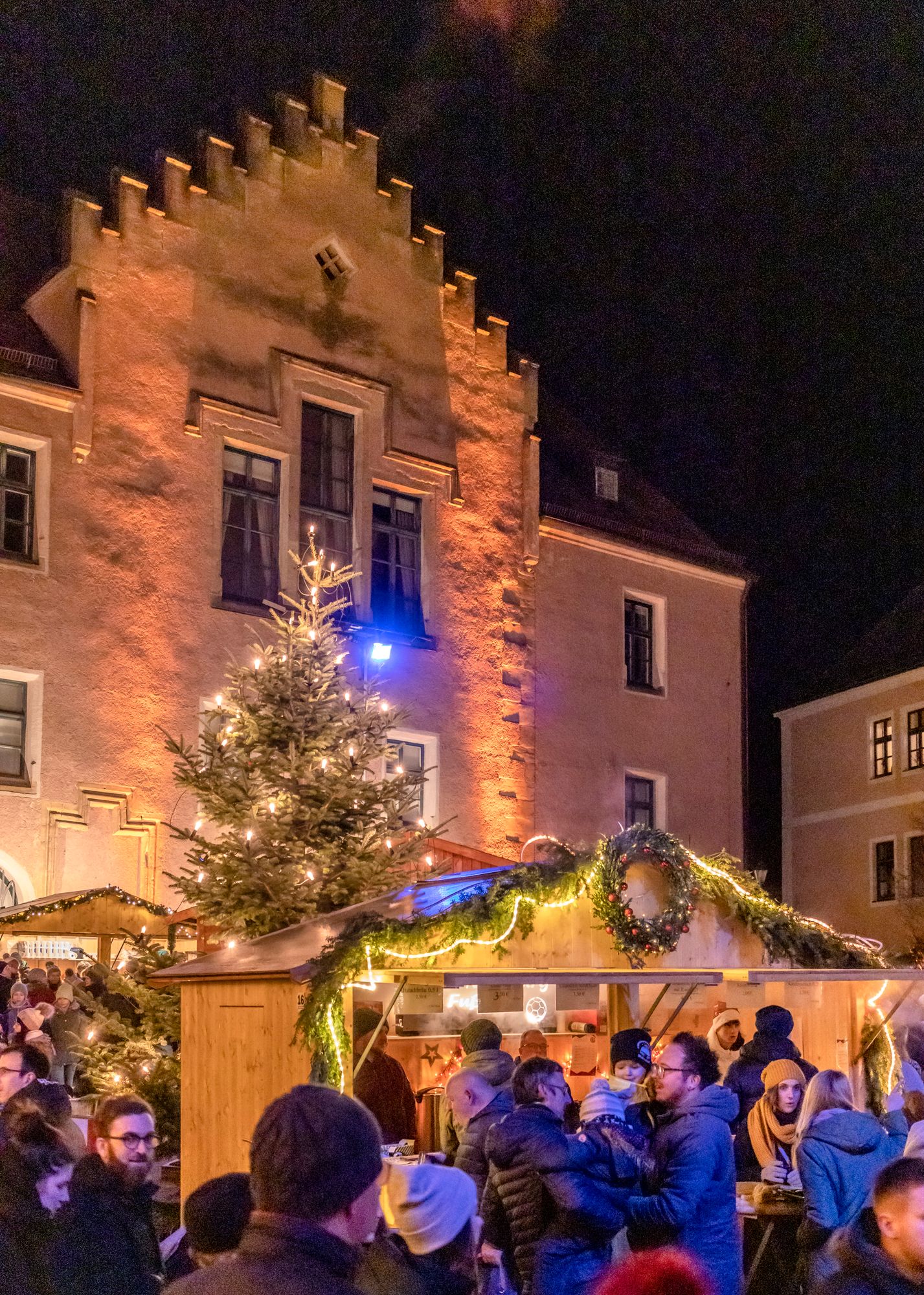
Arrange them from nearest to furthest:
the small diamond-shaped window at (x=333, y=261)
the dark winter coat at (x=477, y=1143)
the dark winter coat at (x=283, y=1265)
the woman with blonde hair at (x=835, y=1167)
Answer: the dark winter coat at (x=283, y=1265), the woman with blonde hair at (x=835, y=1167), the dark winter coat at (x=477, y=1143), the small diamond-shaped window at (x=333, y=261)

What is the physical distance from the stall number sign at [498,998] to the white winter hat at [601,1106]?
513 centimetres

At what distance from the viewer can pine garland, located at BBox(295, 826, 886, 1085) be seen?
9.34 metres

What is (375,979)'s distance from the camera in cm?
1000

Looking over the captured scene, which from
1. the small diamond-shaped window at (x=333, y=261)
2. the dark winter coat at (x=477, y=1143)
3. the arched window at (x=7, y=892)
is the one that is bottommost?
the dark winter coat at (x=477, y=1143)

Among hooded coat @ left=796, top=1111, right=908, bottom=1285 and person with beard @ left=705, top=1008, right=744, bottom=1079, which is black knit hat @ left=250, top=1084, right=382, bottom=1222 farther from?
person with beard @ left=705, top=1008, right=744, bottom=1079

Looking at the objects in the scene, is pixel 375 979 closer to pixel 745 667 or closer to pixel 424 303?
pixel 424 303

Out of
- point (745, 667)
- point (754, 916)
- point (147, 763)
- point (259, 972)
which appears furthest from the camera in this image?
point (745, 667)

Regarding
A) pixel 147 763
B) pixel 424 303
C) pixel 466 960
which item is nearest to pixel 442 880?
pixel 466 960

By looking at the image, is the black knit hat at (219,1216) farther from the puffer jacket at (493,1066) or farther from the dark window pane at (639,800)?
the dark window pane at (639,800)

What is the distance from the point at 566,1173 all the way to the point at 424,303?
720 inches

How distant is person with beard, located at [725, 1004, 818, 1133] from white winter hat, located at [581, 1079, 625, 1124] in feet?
11.2

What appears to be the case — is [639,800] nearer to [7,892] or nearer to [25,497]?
[7,892]

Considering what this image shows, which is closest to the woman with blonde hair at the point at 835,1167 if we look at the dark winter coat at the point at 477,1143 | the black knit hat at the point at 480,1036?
the dark winter coat at the point at 477,1143

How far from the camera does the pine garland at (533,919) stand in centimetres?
934
